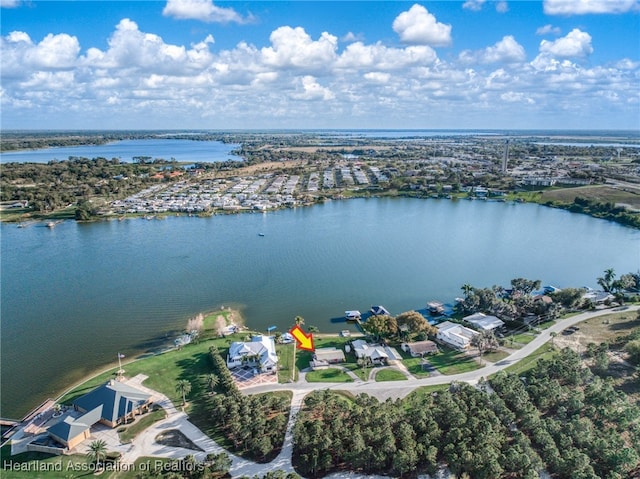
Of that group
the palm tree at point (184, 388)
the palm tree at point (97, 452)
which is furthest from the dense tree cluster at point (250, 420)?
the palm tree at point (97, 452)

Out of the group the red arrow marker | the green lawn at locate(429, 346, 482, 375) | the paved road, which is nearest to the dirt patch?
the paved road

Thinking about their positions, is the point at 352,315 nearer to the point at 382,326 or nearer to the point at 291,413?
the point at 382,326

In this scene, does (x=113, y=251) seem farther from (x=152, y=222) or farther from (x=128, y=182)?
(x=128, y=182)

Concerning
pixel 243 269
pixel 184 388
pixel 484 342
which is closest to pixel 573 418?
pixel 484 342

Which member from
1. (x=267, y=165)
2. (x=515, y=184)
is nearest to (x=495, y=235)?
(x=515, y=184)

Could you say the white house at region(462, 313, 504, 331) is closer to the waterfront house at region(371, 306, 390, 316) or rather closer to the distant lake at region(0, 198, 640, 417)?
the distant lake at region(0, 198, 640, 417)
